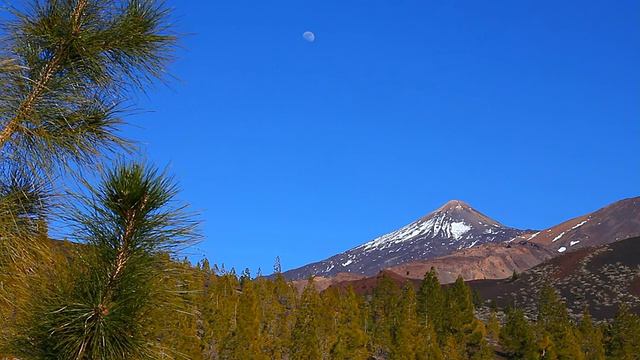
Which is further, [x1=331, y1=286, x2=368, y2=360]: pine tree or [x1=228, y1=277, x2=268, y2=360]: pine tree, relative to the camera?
[x1=331, y1=286, x2=368, y2=360]: pine tree

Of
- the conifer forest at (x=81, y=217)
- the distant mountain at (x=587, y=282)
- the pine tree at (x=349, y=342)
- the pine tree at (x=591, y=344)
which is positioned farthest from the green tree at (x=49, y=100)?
the distant mountain at (x=587, y=282)

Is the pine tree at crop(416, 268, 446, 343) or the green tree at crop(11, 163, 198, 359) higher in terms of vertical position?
the pine tree at crop(416, 268, 446, 343)

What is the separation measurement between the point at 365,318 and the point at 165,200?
6885 centimetres

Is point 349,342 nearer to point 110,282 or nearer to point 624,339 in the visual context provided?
point 624,339

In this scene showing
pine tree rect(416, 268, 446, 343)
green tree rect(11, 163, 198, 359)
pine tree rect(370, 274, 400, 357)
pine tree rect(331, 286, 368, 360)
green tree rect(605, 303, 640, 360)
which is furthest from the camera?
pine tree rect(416, 268, 446, 343)

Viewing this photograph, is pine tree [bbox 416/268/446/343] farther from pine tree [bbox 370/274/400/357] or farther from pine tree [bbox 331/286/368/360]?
pine tree [bbox 331/286/368/360]

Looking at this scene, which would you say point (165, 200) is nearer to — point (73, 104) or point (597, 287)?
point (73, 104)

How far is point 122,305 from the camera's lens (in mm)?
4617

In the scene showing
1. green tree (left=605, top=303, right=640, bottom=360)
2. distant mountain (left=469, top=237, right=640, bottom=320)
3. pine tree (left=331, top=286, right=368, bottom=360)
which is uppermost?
distant mountain (left=469, top=237, right=640, bottom=320)

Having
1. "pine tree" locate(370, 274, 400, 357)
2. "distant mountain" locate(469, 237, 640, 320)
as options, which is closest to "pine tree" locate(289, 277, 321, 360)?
"pine tree" locate(370, 274, 400, 357)

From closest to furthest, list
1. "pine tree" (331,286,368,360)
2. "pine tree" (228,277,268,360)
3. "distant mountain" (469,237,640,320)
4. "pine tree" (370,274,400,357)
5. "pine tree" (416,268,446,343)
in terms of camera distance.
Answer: "pine tree" (228,277,268,360)
"pine tree" (331,286,368,360)
"pine tree" (370,274,400,357)
"pine tree" (416,268,446,343)
"distant mountain" (469,237,640,320)

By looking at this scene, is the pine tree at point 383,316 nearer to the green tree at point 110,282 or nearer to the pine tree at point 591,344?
the pine tree at point 591,344

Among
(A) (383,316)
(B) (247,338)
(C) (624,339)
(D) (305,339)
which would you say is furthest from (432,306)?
(B) (247,338)

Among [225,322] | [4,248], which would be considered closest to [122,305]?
[4,248]
